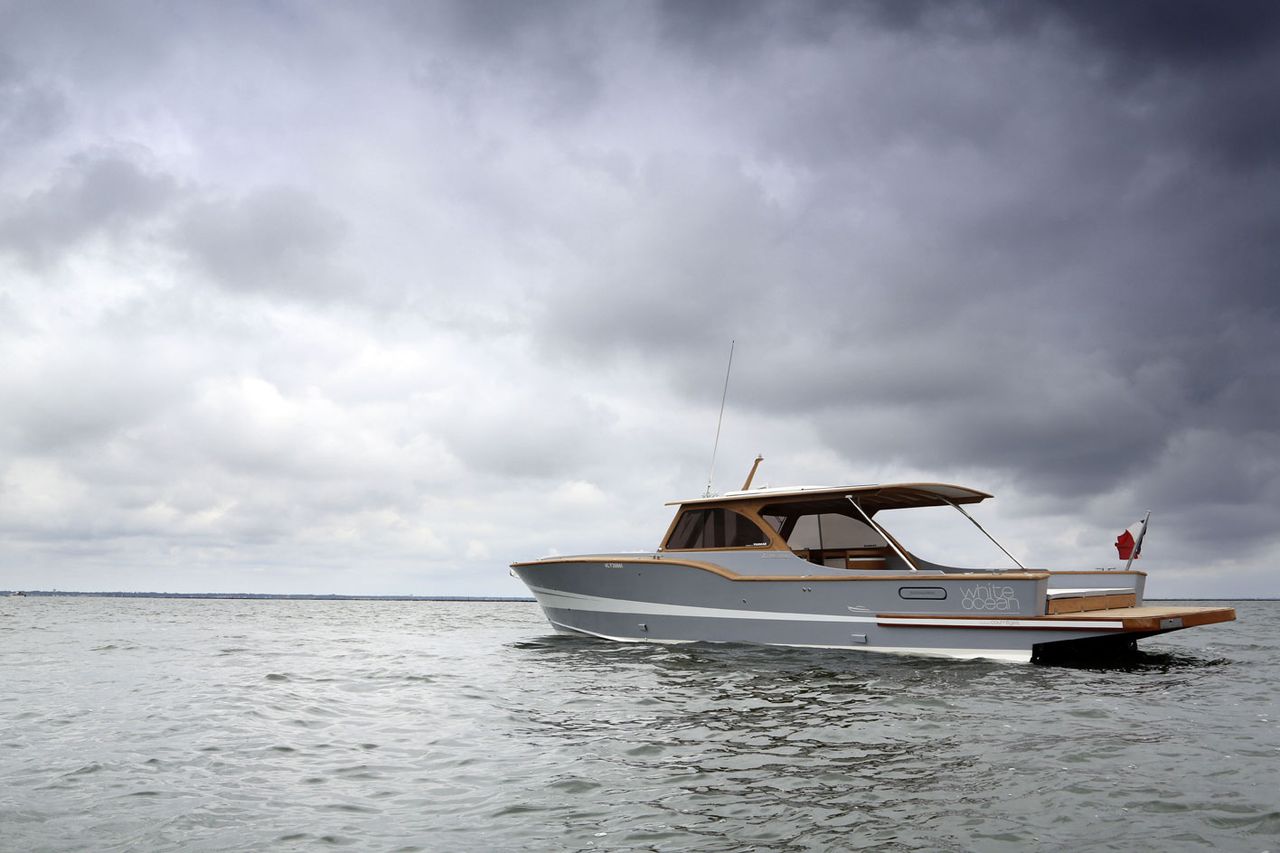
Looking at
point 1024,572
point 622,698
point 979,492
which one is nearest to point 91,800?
point 622,698

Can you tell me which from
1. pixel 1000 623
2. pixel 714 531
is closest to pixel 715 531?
pixel 714 531

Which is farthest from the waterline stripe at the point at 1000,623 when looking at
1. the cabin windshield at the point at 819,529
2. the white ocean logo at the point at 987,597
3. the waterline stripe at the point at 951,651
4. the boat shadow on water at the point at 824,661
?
the cabin windshield at the point at 819,529

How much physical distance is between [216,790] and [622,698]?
4.33m

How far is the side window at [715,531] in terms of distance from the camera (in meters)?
14.1

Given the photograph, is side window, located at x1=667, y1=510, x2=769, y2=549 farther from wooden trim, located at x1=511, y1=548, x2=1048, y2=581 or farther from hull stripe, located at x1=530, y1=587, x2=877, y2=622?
hull stripe, located at x1=530, y1=587, x2=877, y2=622

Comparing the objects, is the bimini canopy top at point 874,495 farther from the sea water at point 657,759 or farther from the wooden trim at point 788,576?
the sea water at point 657,759

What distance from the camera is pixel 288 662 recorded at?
14.3 m

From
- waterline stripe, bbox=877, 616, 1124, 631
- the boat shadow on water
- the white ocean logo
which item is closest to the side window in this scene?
the boat shadow on water

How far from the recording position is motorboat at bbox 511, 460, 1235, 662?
11695 millimetres

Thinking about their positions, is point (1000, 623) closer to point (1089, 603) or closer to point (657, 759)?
point (1089, 603)

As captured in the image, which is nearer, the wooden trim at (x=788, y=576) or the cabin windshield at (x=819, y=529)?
the wooden trim at (x=788, y=576)

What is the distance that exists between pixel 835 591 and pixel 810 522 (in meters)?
2.17

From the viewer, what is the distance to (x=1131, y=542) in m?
14.3

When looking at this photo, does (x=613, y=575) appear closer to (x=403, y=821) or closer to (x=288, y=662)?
(x=288, y=662)
